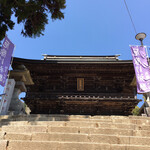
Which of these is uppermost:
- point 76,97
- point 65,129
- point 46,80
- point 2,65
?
point 46,80

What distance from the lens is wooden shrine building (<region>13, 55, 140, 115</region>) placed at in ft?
36.3

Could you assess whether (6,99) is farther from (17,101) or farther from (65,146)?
(65,146)

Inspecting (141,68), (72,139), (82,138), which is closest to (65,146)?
(72,139)

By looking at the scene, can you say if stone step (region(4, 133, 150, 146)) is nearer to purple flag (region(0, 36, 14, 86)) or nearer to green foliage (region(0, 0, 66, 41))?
purple flag (region(0, 36, 14, 86))

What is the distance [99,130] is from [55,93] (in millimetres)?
7783

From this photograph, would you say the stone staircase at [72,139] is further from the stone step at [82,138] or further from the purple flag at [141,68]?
the purple flag at [141,68]

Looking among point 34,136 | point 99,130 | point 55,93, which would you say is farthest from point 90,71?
point 34,136

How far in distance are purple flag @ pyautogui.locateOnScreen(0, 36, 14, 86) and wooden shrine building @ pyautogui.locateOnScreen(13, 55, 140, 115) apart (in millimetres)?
2360

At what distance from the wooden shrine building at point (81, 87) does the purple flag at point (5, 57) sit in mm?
2360

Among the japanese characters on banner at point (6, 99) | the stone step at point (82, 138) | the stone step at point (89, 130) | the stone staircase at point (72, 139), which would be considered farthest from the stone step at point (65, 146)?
the japanese characters on banner at point (6, 99)

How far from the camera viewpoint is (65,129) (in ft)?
14.4

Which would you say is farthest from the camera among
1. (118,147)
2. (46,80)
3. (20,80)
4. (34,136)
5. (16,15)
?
(46,80)

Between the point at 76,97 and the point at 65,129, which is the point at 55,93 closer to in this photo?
the point at 76,97

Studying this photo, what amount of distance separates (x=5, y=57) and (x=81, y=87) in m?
6.49
